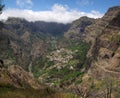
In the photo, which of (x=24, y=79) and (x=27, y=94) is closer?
(x=27, y=94)

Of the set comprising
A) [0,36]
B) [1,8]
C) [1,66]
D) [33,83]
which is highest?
[1,8]

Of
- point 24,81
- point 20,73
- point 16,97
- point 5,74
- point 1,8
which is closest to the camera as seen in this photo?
point 1,8

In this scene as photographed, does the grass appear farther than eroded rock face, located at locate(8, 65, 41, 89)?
No

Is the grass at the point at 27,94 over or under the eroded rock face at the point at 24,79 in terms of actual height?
over

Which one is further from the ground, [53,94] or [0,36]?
[0,36]

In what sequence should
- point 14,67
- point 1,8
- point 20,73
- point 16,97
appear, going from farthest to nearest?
point 14,67, point 20,73, point 16,97, point 1,8

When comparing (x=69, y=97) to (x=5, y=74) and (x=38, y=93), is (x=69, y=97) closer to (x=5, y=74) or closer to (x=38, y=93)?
(x=38, y=93)

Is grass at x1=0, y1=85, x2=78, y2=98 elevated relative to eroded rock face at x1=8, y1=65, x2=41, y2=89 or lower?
elevated

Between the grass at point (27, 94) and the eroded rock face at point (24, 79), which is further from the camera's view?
the eroded rock face at point (24, 79)

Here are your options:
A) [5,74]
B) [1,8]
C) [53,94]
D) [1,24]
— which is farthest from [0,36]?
[5,74]

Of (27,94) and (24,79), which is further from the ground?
(27,94)

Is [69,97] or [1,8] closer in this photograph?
[1,8]
